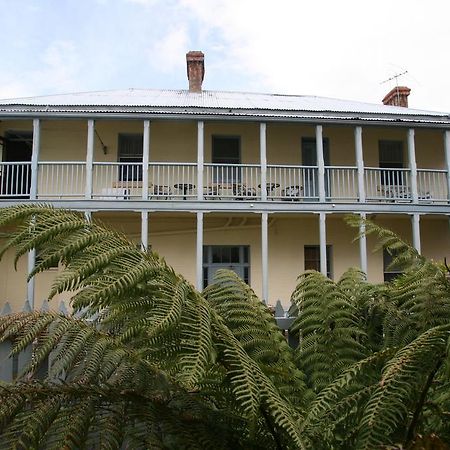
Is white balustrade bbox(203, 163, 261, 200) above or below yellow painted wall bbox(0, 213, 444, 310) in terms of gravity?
above

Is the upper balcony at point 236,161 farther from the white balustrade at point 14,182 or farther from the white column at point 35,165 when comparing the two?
the white column at point 35,165

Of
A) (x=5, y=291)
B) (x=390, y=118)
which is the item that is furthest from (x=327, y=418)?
(x=5, y=291)

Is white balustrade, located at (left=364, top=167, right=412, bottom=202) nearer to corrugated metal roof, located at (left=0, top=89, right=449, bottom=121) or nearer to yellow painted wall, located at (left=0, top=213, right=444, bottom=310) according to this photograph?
yellow painted wall, located at (left=0, top=213, right=444, bottom=310)

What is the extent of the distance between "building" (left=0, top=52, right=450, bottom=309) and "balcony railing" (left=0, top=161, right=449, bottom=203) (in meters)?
0.05

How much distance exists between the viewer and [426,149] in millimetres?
17469

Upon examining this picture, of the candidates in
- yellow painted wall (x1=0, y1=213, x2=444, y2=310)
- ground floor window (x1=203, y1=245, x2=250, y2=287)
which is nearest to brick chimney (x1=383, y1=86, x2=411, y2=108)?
yellow painted wall (x1=0, y1=213, x2=444, y2=310)

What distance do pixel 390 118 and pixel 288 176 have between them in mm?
3567

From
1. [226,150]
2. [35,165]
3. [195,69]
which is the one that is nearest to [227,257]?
[226,150]

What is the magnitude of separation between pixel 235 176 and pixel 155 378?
14.6 meters

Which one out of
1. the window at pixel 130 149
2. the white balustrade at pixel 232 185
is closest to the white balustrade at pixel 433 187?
the white balustrade at pixel 232 185

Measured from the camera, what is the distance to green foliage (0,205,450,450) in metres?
1.64

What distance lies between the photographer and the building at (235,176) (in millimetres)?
13930

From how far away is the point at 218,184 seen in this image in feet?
46.9

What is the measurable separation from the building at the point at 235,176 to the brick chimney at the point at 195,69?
2251mm
